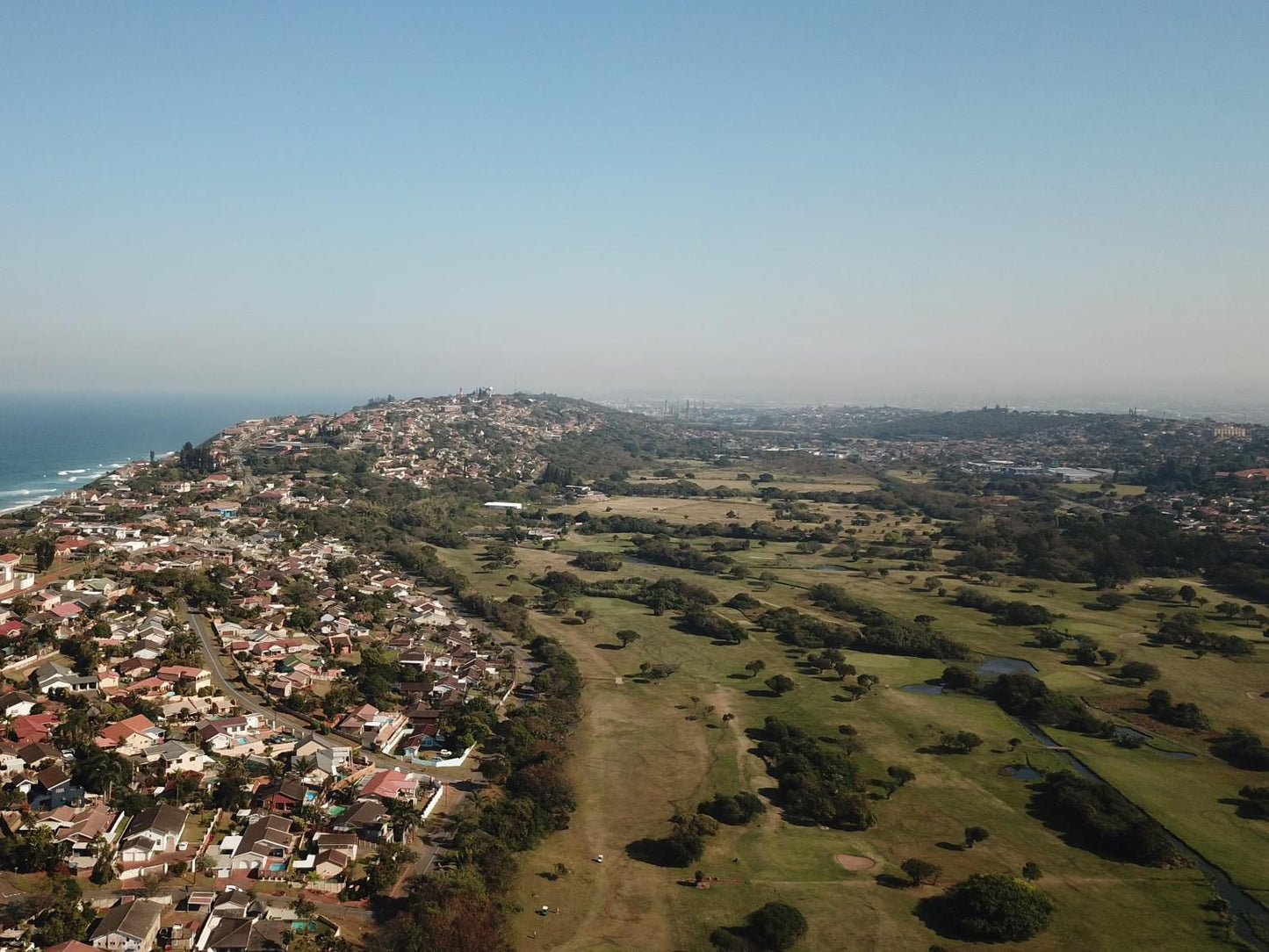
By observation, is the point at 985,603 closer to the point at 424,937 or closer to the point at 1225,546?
the point at 1225,546

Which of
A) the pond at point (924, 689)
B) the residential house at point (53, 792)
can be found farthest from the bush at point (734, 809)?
the residential house at point (53, 792)

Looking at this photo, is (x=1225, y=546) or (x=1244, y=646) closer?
(x=1244, y=646)

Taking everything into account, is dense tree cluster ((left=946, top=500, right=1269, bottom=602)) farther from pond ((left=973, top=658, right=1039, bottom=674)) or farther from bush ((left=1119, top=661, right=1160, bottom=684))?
pond ((left=973, top=658, right=1039, bottom=674))

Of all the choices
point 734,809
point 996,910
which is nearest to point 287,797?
point 734,809

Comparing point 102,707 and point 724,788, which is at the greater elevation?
point 102,707

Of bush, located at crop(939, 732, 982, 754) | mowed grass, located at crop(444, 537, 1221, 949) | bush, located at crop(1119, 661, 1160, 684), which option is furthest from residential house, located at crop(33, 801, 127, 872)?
bush, located at crop(1119, 661, 1160, 684)

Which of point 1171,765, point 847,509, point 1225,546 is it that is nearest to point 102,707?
point 1171,765

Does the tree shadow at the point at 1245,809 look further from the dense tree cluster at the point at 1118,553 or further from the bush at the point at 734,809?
the dense tree cluster at the point at 1118,553
